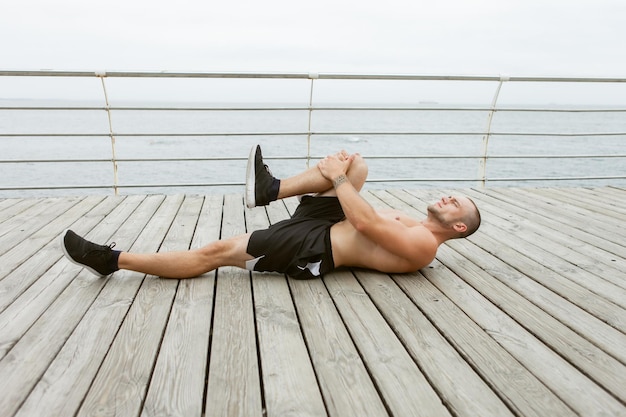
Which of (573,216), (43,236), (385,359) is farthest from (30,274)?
(573,216)

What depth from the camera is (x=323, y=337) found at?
1.58m

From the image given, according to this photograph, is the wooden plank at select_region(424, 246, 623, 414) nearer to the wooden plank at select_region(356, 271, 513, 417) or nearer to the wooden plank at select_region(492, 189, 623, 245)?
the wooden plank at select_region(356, 271, 513, 417)

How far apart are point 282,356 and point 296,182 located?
963mm

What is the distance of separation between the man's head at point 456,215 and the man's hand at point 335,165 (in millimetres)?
457

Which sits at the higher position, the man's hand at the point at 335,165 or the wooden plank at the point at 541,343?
the man's hand at the point at 335,165

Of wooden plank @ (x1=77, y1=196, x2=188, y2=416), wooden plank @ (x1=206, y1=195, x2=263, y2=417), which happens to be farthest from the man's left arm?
wooden plank @ (x1=77, y1=196, x2=188, y2=416)

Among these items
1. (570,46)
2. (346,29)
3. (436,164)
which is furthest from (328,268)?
(346,29)

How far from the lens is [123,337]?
61.1 inches

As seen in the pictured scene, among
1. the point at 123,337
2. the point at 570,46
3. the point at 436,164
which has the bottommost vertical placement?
the point at 436,164

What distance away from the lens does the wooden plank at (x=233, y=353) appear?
1.20 meters

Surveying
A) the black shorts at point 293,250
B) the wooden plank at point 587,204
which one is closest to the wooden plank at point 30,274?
the black shorts at point 293,250

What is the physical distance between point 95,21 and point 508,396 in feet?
120

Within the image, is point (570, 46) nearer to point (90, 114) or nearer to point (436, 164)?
point (436, 164)

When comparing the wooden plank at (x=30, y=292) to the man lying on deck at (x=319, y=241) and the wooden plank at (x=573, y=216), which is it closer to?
the man lying on deck at (x=319, y=241)
